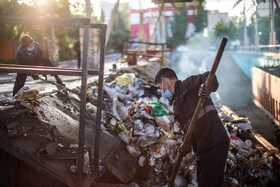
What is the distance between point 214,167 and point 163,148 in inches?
62.5

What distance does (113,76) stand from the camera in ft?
27.2

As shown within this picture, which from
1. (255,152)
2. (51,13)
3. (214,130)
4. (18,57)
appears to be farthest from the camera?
(51,13)

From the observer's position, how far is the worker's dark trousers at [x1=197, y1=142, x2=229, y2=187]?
8.01 ft

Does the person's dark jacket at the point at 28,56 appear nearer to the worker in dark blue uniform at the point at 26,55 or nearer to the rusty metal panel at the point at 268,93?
the worker in dark blue uniform at the point at 26,55

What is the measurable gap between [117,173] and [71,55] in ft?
82.2

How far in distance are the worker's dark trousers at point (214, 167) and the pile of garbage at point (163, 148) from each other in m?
1.14

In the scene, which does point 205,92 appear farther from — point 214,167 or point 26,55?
point 26,55

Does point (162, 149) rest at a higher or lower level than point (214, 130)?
lower

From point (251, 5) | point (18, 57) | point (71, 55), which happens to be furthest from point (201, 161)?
point (71, 55)

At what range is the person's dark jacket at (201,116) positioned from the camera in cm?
247

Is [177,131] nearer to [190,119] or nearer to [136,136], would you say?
[136,136]

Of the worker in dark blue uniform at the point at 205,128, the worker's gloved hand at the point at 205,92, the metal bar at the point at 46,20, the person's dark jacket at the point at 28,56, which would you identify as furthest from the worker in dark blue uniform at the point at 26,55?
the worker's gloved hand at the point at 205,92

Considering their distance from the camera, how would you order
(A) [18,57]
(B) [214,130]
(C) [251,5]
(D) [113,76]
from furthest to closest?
(C) [251,5] → (D) [113,76] → (A) [18,57] → (B) [214,130]

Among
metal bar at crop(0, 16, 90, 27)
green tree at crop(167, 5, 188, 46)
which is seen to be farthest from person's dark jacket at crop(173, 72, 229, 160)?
green tree at crop(167, 5, 188, 46)
